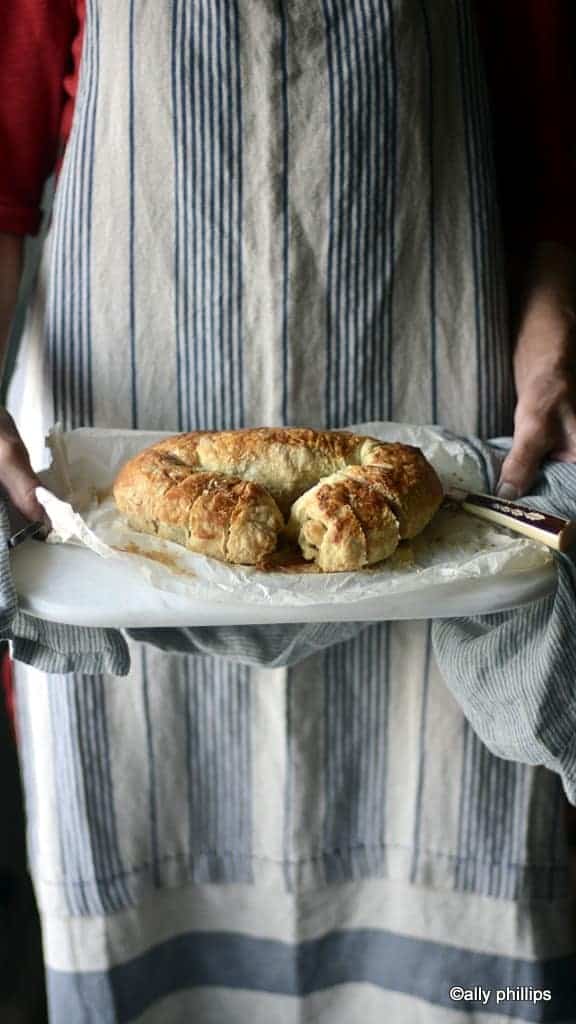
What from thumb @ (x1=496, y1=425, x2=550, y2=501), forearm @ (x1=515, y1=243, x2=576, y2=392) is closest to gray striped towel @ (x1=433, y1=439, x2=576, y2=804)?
thumb @ (x1=496, y1=425, x2=550, y2=501)

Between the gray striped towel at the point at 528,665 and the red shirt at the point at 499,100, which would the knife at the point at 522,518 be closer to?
the gray striped towel at the point at 528,665

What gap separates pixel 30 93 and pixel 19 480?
0.38 meters

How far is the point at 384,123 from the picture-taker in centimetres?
74

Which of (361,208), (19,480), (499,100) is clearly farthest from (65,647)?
(499,100)

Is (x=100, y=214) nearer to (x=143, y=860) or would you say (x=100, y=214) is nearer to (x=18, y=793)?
(x=143, y=860)

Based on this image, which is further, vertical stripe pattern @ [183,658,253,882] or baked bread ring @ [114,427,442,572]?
vertical stripe pattern @ [183,658,253,882]

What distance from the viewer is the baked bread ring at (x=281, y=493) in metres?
0.55

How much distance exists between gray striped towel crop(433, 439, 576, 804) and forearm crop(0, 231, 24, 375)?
0.40 metres

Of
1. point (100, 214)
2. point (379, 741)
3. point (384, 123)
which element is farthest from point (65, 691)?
point (384, 123)

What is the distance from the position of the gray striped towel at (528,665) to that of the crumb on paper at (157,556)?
0.74 ft

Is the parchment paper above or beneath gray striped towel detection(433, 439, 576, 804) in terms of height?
above

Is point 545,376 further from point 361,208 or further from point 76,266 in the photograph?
point 76,266

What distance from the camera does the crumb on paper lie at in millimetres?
551

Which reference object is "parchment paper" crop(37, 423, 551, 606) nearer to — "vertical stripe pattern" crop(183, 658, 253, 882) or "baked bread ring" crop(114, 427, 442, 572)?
"baked bread ring" crop(114, 427, 442, 572)
